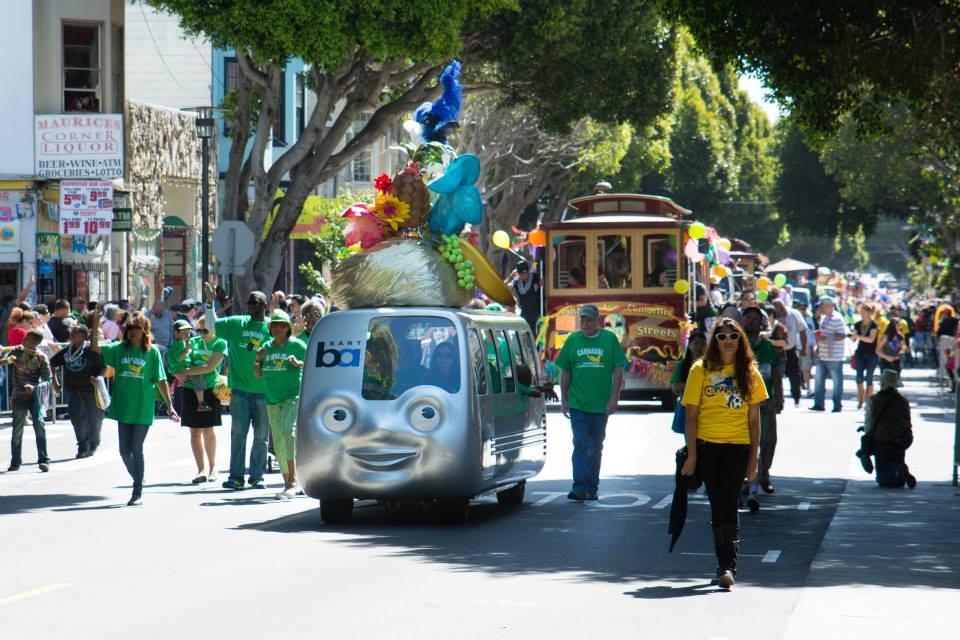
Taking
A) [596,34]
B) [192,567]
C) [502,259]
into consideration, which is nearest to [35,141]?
[596,34]

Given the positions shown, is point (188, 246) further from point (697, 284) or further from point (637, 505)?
point (637, 505)

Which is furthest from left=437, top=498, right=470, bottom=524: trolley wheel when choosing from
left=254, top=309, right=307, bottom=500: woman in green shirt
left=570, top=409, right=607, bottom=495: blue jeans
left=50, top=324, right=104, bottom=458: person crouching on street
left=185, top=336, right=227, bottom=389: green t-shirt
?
left=50, top=324, right=104, bottom=458: person crouching on street

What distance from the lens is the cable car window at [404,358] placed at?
1331 centimetres

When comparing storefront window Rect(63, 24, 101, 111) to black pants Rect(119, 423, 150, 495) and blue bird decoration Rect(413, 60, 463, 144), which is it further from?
black pants Rect(119, 423, 150, 495)

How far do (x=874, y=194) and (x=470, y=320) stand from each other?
44.3 m

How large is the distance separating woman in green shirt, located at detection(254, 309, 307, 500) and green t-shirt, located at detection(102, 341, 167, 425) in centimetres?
98

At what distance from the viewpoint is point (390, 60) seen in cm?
2809

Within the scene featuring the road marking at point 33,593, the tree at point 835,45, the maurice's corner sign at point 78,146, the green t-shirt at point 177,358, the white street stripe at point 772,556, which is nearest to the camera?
the road marking at point 33,593

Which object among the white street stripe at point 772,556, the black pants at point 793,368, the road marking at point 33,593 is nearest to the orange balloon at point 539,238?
the black pants at point 793,368

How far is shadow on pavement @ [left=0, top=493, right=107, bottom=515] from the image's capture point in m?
14.8

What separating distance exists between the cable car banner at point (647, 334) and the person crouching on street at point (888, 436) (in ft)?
30.7

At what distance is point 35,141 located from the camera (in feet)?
100

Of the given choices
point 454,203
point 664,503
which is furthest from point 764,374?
point 454,203

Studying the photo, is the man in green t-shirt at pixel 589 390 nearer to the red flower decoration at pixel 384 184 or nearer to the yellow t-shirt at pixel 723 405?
the red flower decoration at pixel 384 184
